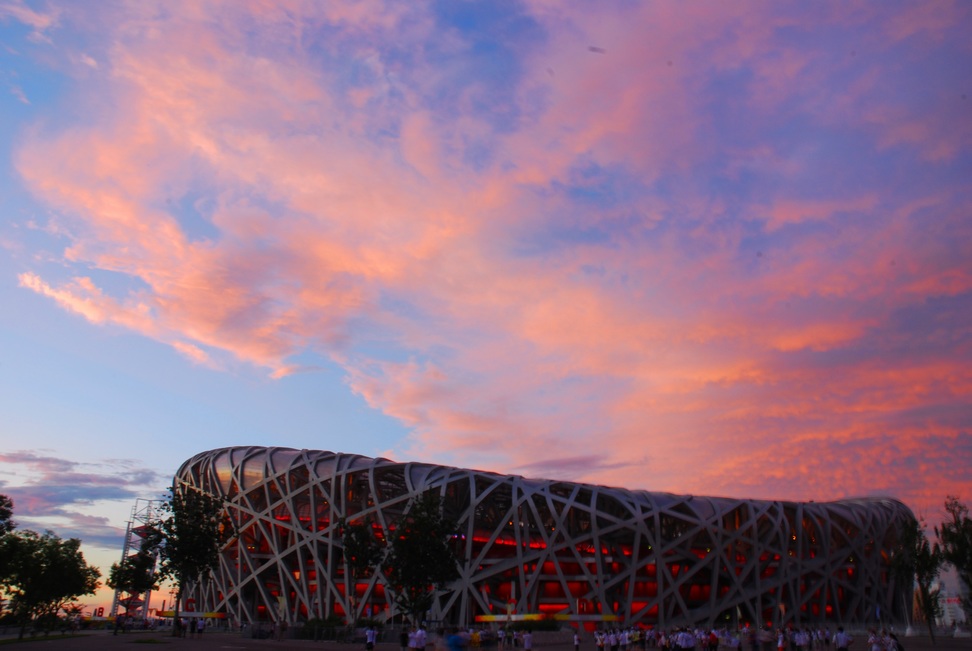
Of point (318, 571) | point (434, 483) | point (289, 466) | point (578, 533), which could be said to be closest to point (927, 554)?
point (578, 533)

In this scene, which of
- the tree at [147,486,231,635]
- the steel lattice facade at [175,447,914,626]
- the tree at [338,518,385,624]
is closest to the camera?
the tree at [338,518,385,624]

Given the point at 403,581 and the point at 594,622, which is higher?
the point at 403,581

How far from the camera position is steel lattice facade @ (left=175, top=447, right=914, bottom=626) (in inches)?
2420

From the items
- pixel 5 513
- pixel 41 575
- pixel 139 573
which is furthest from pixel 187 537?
pixel 139 573

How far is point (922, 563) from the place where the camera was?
54.3 m

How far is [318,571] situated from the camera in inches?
2442

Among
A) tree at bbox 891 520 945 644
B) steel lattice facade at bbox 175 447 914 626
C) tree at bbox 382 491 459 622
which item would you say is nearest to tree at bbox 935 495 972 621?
tree at bbox 891 520 945 644

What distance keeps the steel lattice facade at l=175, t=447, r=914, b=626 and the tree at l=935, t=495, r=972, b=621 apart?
15.5 m

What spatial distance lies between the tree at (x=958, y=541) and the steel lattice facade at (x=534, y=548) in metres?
15.5

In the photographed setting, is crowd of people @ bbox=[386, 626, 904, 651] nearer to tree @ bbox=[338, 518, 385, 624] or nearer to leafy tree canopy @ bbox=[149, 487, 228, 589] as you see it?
tree @ bbox=[338, 518, 385, 624]

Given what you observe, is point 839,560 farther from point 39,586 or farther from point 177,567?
point 39,586

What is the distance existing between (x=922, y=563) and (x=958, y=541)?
287 inches

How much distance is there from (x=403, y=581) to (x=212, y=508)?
18234 mm

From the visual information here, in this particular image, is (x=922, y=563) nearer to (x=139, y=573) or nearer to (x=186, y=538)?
(x=186, y=538)
